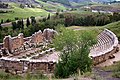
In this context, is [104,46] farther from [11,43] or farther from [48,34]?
[48,34]

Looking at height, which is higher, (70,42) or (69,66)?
(70,42)

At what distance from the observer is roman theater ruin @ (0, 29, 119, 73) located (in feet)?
103

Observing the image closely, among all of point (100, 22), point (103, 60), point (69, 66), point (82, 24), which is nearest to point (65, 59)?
point (69, 66)

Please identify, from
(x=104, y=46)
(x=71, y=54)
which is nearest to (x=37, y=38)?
(x=104, y=46)

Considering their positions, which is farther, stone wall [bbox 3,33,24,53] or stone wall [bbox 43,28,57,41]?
stone wall [bbox 43,28,57,41]

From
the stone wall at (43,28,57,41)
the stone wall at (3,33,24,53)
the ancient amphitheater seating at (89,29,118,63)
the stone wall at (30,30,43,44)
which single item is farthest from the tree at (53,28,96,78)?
the stone wall at (43,28,57,41)

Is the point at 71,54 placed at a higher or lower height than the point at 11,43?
higher

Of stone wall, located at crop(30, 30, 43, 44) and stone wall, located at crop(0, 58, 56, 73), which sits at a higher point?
stone wall, located at crop(0, 58, 56, 73)

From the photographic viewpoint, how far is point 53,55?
1734 inches

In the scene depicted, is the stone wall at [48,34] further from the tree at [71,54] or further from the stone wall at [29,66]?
the tree at [71,54]

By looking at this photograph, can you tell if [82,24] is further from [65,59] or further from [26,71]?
[65,59]

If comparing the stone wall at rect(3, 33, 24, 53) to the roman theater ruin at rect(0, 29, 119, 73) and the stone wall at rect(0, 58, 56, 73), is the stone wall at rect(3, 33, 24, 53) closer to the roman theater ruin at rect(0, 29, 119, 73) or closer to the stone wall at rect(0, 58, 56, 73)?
the roman theater ruin at rect(0, 29, 119, 73)

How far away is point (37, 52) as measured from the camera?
158 ft

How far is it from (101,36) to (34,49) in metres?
12.6
